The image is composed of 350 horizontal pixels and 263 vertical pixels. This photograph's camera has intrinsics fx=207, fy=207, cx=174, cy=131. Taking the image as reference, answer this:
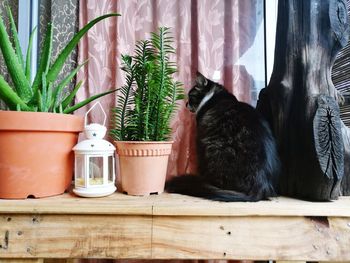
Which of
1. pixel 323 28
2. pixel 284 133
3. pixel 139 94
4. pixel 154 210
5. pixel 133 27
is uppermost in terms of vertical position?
pixel 133 27

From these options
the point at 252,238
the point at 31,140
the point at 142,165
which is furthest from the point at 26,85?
the point at 252,238

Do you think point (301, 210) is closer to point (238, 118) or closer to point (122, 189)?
point (238, 118)

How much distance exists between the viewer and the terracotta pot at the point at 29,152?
53 cm

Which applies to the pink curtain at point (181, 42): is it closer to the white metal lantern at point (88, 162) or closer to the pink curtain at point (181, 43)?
the pink curtain at point (181, 43)

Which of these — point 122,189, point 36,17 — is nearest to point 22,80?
point 122,189

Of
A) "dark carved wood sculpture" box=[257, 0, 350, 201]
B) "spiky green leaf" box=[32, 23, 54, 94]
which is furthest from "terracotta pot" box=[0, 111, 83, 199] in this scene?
"dark carved wood sculpture" box=[257, 0, 350, 201]

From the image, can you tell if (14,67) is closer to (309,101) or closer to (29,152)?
(29,152)

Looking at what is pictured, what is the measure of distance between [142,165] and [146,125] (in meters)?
0.12

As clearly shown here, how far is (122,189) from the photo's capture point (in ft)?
2.14

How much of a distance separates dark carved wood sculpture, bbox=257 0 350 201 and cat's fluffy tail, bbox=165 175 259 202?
16cm

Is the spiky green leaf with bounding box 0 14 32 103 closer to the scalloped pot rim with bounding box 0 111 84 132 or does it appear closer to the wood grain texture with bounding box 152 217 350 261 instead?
the scalloped pot rim with bounding box 0 111 84 132

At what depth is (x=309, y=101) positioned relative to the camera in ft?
1.91

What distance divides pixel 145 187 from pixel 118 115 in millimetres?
247

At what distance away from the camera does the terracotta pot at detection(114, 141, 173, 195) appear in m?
0.59
